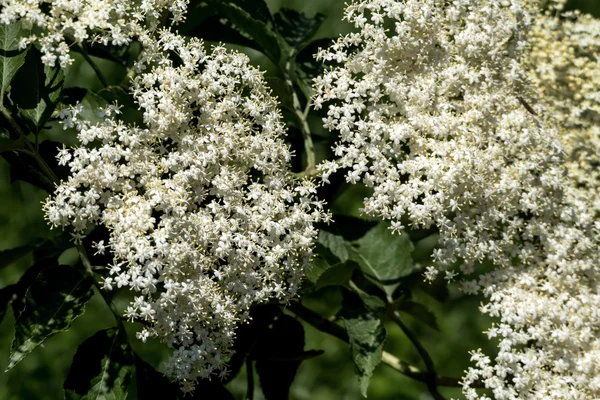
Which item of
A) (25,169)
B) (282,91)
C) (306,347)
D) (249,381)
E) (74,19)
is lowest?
(306,347)

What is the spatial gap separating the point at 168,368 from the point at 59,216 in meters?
0.34

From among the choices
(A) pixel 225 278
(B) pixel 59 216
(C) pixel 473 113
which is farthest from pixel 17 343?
(C) pixel 473 113

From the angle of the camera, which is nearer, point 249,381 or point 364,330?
point 364,330

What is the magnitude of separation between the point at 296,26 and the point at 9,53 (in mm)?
782

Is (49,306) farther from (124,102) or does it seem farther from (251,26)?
(251,26)

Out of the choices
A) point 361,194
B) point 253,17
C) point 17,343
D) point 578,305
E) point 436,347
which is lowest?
point 436,347

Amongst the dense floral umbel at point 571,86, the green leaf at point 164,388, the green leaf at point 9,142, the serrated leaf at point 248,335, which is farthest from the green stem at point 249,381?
the dense floral umbel at point 571,86

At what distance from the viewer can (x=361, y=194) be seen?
3.38 meters

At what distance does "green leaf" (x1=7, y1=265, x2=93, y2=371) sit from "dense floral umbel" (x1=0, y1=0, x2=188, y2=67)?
398mm

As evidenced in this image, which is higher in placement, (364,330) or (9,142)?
(9,142)

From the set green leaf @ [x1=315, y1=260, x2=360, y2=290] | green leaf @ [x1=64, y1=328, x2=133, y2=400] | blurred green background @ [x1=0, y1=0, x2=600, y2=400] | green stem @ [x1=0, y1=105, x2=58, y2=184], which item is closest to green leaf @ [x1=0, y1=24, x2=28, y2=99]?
green stem @ [x1=0, y1=105, x2=58, y2=184]

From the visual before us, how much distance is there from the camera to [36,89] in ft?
4.58

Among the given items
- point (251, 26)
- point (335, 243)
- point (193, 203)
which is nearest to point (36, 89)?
point (193, 203)

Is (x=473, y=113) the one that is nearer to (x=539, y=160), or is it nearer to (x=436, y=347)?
(x=539, y=160)
